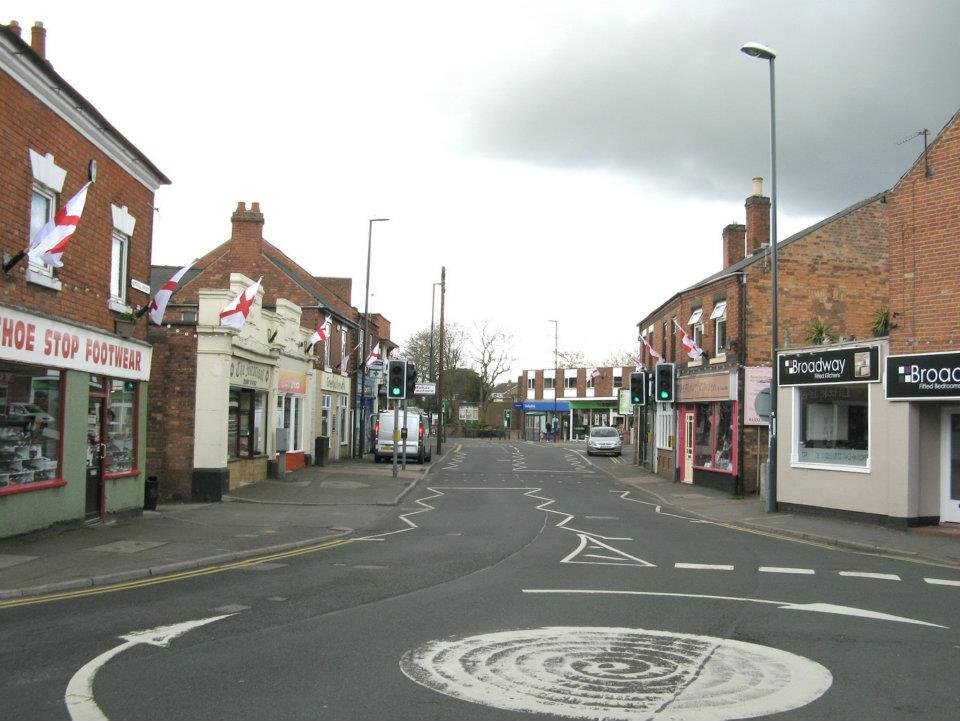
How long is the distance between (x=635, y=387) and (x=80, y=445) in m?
23.3

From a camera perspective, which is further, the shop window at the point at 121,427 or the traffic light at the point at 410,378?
the traffic light at the point at 410,378

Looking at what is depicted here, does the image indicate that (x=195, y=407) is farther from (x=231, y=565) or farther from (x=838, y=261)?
(x=838, y=261)

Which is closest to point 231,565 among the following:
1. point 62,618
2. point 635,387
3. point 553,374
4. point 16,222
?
point 62,618

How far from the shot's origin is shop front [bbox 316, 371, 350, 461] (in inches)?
1389

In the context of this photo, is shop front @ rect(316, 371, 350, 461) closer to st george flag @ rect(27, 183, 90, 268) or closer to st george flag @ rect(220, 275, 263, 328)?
st george flag @ rect(220, 275, 263, 328)

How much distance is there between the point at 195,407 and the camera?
2141 cm

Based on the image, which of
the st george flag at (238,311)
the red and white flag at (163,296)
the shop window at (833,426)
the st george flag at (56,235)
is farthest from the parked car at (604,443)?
the st george flag at (56,235)

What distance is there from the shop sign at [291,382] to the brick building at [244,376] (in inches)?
1.5

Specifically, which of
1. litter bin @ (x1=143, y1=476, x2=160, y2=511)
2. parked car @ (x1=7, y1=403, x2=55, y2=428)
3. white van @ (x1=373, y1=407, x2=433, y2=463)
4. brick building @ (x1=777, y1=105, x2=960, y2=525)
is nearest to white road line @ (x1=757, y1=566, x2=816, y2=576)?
brick building @ (x1=777, y1=105, x2=960, y2=525)

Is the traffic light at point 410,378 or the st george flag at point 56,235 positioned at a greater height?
the st george flag at point 56,235

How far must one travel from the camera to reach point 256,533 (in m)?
15.0

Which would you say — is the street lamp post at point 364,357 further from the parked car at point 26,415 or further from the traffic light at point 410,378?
the parked car at point 26,415

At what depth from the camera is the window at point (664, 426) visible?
112 ft

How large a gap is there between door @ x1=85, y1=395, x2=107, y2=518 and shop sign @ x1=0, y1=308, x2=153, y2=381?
68cm
